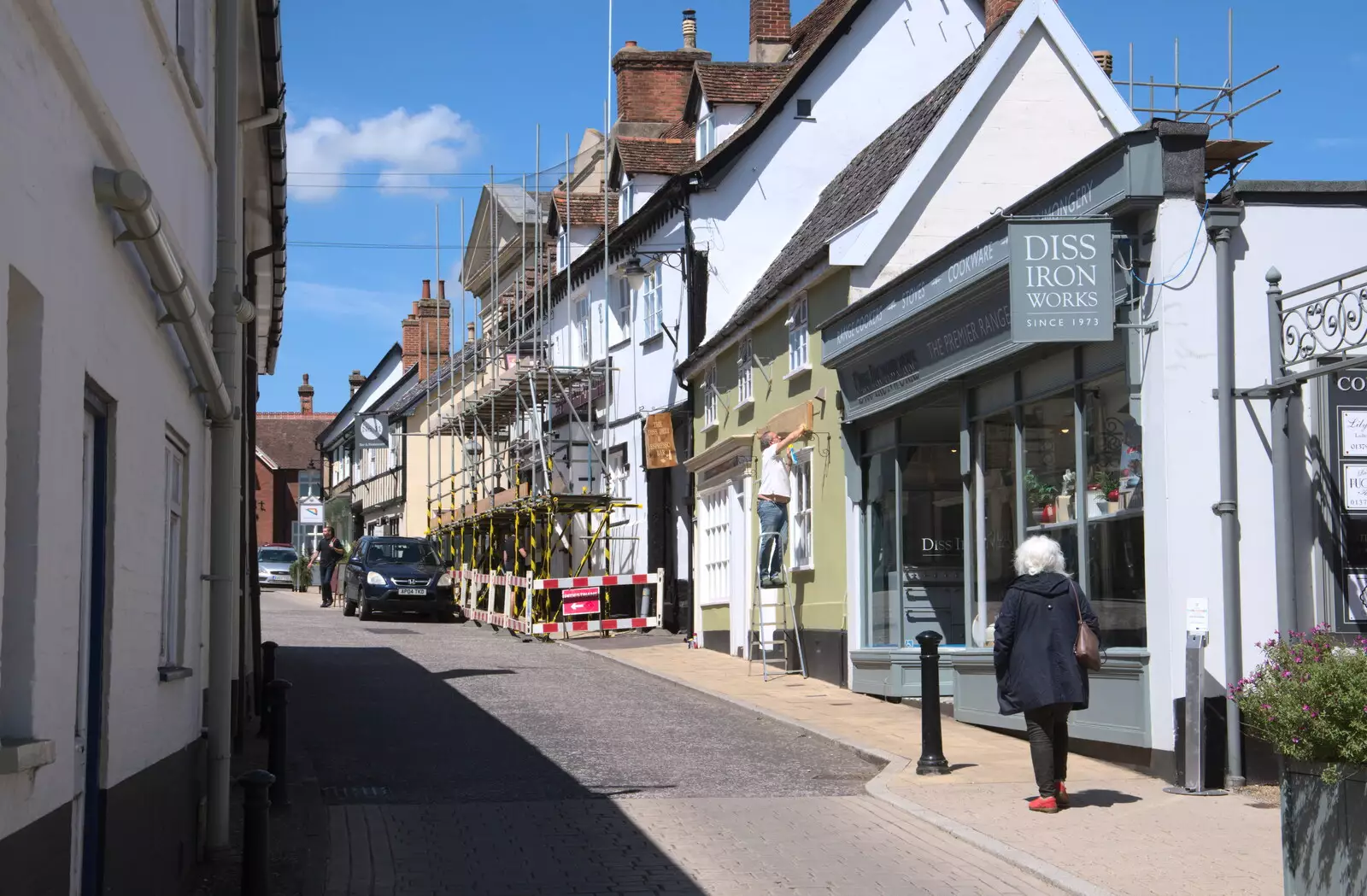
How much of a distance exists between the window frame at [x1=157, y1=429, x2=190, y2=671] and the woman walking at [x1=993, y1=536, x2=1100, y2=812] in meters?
4.96

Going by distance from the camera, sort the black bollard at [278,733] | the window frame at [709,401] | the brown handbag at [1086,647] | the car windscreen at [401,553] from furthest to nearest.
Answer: the car windscreen at [401,553] < the window frame at [709,401] < the black bollard at [278,733] < the brown handbag at [1086,647]

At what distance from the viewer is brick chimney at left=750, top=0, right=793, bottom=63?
93.7 feet

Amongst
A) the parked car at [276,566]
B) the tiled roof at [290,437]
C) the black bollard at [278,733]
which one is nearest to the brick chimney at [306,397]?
the tiled roof at [290,437]

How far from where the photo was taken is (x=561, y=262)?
34.5 m

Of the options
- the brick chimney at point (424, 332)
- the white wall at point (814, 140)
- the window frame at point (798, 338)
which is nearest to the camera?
the window frame at point (798, 338)

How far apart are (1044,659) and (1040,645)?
0.34ft

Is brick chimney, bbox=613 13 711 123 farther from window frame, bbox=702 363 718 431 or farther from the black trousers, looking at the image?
the black trousers

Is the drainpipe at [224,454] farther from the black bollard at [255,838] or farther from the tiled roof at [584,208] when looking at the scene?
the tiled roof at [584,208]

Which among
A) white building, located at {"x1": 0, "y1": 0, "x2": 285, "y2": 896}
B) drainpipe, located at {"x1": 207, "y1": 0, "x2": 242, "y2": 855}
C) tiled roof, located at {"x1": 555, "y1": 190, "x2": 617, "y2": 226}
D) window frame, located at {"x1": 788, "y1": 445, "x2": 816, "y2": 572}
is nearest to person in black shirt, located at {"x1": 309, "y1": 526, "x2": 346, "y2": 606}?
tiled roof, located at {"x1": 555, "y1": 190, "x2": 617, "y2": 226}

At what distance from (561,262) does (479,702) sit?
19.6m

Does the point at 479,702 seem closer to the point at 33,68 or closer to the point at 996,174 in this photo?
the point at 996,174

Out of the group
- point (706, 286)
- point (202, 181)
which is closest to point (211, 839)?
point (202, 181)

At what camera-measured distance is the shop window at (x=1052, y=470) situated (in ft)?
41.9

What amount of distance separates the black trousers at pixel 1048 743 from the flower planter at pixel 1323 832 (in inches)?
118
